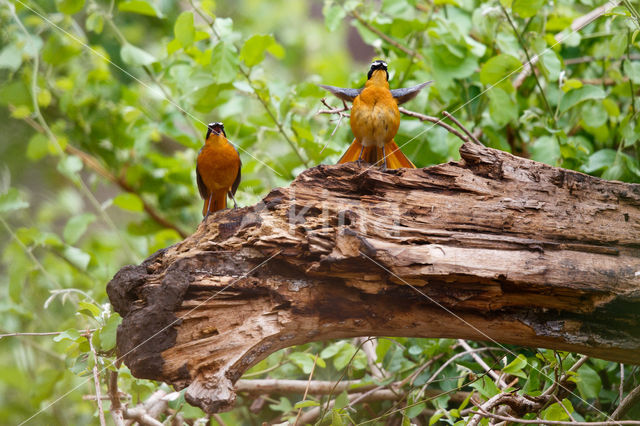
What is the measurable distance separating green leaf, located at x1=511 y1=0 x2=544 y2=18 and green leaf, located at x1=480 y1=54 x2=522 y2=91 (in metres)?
0.28

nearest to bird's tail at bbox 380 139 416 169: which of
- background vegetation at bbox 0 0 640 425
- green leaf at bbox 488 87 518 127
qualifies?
background vegetation at bbox 0 0 640 425

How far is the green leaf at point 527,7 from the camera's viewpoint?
3.04m

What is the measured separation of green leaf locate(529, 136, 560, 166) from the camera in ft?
9.54

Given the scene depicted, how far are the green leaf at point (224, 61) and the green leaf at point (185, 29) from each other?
213mm

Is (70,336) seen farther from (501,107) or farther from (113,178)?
(113,178)

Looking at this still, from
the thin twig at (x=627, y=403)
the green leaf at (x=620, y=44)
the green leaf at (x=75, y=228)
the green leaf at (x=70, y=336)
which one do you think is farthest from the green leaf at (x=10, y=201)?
the green leaf at (x=620, y=44)

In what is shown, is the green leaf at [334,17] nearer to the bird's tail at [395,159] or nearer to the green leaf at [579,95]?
the bird's tail at [395,159]

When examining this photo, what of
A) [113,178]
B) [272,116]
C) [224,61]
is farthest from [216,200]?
[113,178]

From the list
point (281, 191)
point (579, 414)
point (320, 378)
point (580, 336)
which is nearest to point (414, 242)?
point (281, 191)

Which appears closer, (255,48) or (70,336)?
(70,336)

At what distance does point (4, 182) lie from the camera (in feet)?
11.3

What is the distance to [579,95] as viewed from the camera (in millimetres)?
3039

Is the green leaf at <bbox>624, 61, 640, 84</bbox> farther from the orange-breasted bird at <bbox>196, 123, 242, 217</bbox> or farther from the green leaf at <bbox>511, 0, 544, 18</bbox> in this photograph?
the orange-breasted bird at <bbox>196, 123, 242, 217</bbox>

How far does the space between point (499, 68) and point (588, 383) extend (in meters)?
1.59
